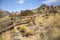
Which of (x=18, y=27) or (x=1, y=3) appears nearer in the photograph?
(x=18, y=27)

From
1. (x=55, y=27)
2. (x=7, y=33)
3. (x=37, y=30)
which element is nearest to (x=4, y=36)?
(x=7, y=33)

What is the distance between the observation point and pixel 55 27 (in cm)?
686

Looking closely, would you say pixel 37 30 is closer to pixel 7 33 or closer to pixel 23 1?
pixel 7 33

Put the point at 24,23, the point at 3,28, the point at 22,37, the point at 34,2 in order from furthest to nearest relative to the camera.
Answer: the point at 34,2 → the point at 24,23 → the point at 3,28 → the point at 22,37

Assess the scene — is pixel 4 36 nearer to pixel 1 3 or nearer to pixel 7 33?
pixel 7 33

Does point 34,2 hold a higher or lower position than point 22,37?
higher

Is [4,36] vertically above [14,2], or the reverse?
[14,2]

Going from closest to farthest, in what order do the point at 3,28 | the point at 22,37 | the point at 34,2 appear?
the point at 22,37, the point at 3,28, the point at 34,2

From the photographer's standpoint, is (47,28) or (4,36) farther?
(47,28)

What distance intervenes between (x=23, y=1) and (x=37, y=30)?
2106 millimetres

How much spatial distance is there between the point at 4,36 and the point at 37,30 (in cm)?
142

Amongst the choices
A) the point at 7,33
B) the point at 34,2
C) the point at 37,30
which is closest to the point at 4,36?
the point at 7,33

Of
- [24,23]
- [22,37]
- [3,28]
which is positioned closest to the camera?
[22,37]

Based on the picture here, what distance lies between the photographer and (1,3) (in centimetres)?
830
